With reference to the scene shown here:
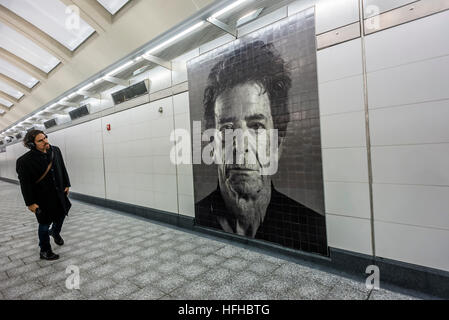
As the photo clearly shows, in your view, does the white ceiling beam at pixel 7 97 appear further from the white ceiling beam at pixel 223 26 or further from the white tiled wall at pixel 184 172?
the white ceiling beam at pixel 223 26

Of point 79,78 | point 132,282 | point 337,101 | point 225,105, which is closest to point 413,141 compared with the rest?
point 337,101

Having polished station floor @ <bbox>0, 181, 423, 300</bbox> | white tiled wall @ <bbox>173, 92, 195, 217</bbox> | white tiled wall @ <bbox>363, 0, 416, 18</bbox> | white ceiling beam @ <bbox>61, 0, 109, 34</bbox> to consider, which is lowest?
polished station floor @ <bbox>0, 181, 423, 300</bbox>

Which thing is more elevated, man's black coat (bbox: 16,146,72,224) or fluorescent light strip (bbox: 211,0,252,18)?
fluorescent light strip (bbox: 211,0,252,18)

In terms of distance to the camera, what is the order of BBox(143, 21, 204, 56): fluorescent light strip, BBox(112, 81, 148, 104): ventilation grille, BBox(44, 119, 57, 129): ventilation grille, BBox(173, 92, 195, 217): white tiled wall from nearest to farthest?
BBox(143, 21, 204, 56): fluorescent light strip < BBox(173, 92, 195, 217): white tiled wall < BBox(112, 81, 148, 104): ventilation grille < BBox(44, 119, 57, 129): ventilation grille

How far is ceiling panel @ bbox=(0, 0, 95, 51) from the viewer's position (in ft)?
13.4

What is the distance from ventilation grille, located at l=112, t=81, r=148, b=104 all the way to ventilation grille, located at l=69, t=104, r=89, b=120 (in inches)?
65.7

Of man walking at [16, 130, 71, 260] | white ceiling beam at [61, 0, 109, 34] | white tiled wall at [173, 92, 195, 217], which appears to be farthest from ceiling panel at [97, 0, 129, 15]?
man walking at [16, 130, 71, 260]

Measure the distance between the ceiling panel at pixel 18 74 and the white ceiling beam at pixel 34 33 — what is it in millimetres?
2608

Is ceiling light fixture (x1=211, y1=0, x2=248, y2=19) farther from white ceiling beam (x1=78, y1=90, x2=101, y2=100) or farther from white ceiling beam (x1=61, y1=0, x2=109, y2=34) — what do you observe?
white ceiling beam (x1=78, y1=90, x2=101, y2=100)

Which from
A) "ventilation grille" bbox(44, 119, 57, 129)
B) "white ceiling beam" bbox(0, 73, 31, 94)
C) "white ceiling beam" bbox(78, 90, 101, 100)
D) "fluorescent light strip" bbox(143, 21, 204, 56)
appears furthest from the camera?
"ventilation grille" bbox(44, 119, 57, 129)

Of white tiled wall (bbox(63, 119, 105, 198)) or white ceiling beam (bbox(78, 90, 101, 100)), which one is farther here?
white tiled wall (bbox(63, 119, 105, 198))

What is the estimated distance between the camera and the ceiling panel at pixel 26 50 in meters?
5.05

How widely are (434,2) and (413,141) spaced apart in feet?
3.82
